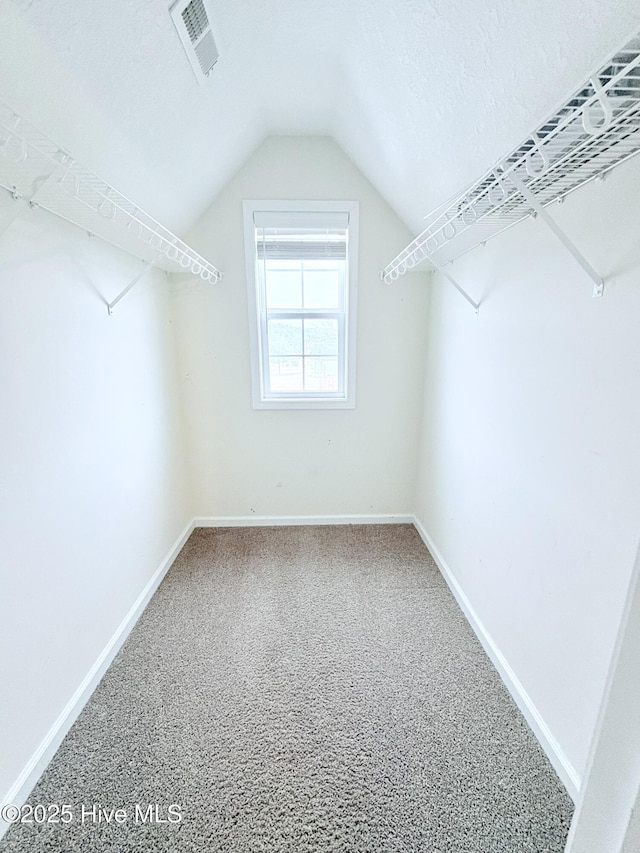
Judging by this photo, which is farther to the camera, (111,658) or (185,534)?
(185,534)

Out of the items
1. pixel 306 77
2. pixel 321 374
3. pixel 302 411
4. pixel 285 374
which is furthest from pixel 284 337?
pixel 306 77

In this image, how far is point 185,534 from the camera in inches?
100

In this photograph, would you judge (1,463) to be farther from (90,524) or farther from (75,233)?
(75,233)

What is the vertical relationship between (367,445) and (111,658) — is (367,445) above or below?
above

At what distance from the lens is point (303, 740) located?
127 centimetres

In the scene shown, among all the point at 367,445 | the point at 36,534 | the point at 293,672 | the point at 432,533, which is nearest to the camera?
the point at 36,534

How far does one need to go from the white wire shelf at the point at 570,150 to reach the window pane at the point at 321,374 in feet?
4.02

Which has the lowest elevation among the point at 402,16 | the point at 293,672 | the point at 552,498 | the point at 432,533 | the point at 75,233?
the point at 293,672

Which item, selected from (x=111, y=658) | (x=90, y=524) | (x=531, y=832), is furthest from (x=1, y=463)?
(x=531, y=832)

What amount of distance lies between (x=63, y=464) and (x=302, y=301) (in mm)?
1727

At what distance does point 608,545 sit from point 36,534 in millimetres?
1794

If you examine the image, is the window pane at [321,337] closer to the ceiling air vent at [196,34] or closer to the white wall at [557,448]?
the white wall at [557,448]

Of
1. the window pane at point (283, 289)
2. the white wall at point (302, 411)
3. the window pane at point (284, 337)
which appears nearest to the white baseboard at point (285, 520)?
the white wall at point (302, 411)

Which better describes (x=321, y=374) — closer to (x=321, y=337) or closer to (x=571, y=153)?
(x=321, y=337)
